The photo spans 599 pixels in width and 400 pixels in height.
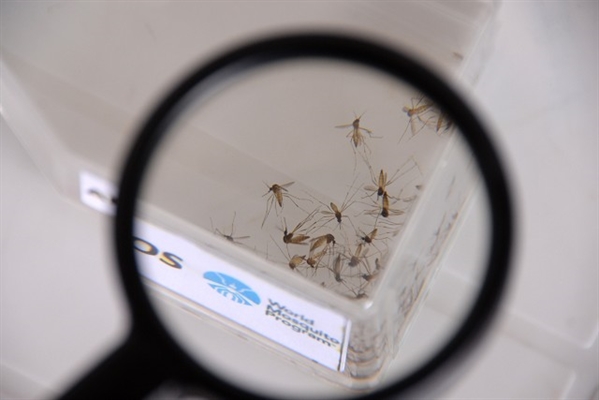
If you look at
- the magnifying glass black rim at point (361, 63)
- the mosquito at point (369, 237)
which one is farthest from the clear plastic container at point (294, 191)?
the magnifying glass black rim at point (361, 63)

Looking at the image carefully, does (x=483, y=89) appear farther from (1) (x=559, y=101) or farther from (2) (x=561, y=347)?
(2) (x=561, y=347)

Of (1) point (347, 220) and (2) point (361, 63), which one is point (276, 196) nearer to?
(1) point (347, 220)

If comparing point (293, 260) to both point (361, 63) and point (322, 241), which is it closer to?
point (322, 241)

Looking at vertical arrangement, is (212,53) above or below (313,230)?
above

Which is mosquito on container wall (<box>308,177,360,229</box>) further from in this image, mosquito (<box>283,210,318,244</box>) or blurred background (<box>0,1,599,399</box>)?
blurred background (<box>0,1,599,399</box>)

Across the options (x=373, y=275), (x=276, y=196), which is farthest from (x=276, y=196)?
(x=373, y=275)

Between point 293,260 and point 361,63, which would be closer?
point 361,63

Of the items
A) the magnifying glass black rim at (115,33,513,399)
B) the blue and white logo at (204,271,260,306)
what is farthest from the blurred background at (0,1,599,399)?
the magnifying glass black rim at (115,33,513,399)
